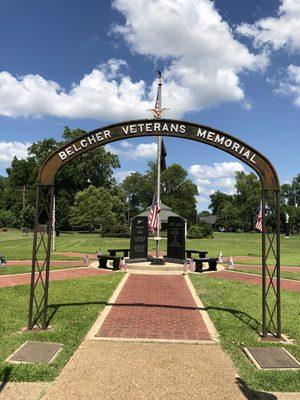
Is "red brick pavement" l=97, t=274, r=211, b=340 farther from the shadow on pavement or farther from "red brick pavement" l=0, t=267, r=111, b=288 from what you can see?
"red brick pavement" l=0, t=267, r=111, b=288

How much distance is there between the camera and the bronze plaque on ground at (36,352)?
6.63m

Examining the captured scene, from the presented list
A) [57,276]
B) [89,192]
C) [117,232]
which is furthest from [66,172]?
[57,276]

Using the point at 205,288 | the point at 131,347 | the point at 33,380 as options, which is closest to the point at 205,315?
the point at 131,347

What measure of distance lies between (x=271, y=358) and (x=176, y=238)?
1536cm

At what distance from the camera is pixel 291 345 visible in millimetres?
7781

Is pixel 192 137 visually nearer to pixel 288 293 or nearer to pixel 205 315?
pixel 205 315

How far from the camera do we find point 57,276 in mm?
16469

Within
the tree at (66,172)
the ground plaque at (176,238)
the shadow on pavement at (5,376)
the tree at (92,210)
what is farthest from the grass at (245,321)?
the tree at (66,172)

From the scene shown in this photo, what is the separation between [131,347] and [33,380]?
2035 millimetres

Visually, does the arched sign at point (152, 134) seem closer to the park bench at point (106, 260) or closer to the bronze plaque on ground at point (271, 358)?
the bronze plaque on ground at point (271, 358)

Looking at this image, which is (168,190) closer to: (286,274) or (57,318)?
(286,274)

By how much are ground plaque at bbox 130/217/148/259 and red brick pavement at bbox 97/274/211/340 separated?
A: 694cm

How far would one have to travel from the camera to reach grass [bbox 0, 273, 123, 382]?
6.18 metres

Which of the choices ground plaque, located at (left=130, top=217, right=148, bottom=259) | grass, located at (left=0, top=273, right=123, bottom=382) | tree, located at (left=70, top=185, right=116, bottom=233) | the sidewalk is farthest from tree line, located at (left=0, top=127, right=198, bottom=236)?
the sidewalk
